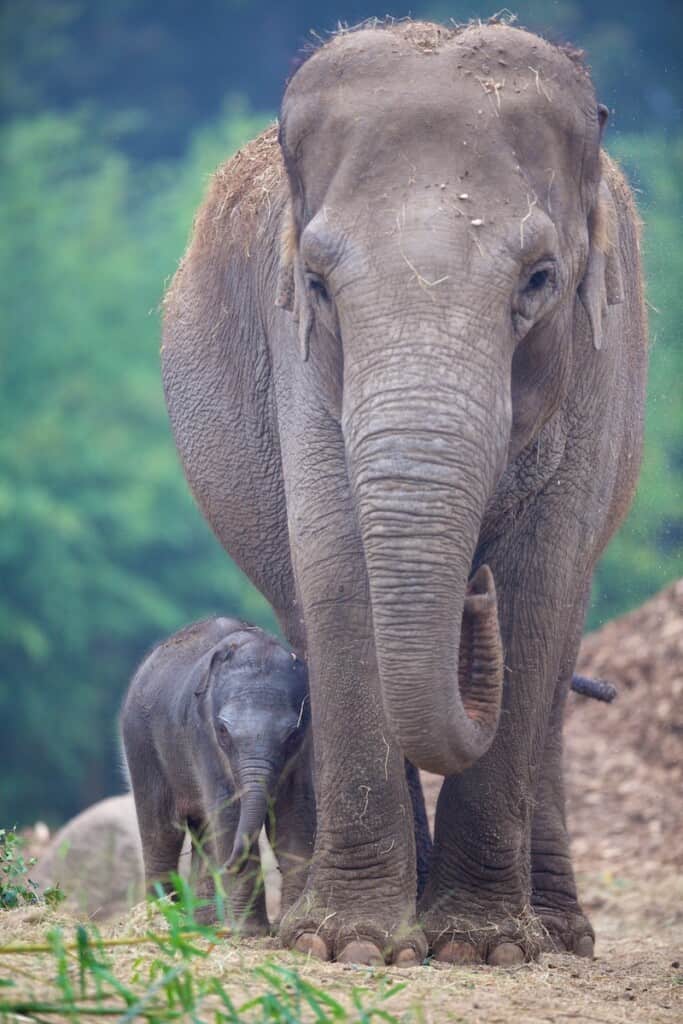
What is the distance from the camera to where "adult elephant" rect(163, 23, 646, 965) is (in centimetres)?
531

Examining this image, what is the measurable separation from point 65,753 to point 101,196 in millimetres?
9988

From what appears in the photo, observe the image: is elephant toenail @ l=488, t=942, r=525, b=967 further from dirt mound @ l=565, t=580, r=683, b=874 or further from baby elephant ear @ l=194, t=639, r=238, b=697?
dirt mound @ l=565, t=580, r=683, b=874

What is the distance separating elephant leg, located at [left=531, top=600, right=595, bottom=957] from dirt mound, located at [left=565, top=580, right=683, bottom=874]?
317 cm

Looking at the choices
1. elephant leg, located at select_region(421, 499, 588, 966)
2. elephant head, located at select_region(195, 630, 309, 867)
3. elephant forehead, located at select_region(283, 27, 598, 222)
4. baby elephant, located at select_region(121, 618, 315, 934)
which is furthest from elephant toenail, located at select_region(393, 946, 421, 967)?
elephant forehead, located at select_region(283, 27, 598, 222)

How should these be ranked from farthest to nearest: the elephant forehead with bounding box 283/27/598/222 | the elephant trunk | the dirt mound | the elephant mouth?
the dirt mound
the elephant mouth
the elephant forehead with bounding box 283/27/598/222
the elephant trunk

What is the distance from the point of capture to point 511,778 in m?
6.45

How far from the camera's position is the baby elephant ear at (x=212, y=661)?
7266 mm

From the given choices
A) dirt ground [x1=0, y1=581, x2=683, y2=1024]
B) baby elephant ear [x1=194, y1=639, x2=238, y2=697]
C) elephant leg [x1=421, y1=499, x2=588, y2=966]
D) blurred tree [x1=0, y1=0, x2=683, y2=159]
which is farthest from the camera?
blurred tree [x1=0, y1=0, x2=683, y2=159]

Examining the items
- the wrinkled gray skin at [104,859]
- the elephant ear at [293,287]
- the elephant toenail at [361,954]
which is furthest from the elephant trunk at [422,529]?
the wrinkled gray skin at [104,859]

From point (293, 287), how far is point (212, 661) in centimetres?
179

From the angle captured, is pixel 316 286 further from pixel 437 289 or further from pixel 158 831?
pixel 158 831

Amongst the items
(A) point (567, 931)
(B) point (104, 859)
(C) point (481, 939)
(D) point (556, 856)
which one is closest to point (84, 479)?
(B) point (104, 859)

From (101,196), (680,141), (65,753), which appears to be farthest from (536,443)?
(101,196)

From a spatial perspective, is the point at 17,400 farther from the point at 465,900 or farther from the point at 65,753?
the point at 465,900
